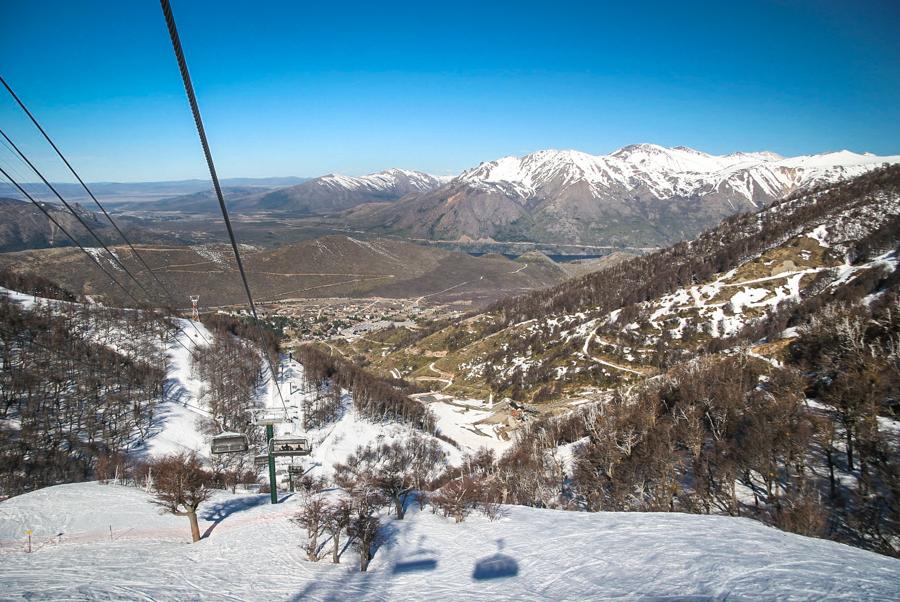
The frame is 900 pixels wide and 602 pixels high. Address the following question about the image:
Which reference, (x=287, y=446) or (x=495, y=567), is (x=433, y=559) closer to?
(x=495, y=567)

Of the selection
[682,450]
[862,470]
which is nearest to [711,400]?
[682,450]

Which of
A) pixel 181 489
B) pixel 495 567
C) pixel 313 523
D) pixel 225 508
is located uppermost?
pixel 181 489

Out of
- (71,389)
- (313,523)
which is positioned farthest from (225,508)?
(71,389)

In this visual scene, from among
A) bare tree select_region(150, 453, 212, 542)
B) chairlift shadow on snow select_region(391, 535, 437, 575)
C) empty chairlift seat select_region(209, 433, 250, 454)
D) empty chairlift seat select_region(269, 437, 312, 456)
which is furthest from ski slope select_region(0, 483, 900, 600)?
empty chairlift seat select_region(209, 433, 250, 454)

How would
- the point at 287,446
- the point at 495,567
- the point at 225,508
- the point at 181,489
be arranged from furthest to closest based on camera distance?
the point at 225,508, the point at 287,446, the point at 181,489, the point at 495,567

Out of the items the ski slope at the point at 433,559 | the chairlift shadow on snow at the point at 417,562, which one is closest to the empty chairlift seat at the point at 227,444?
the ski slope at the point at 433,559

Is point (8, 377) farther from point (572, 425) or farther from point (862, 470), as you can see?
point (862, 470)
